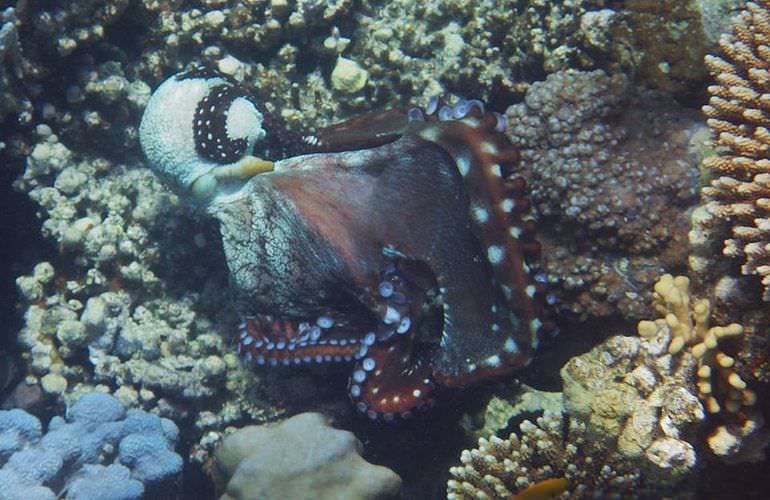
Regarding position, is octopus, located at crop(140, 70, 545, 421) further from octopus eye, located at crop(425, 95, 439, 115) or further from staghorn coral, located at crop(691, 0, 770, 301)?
staghorn coral, located at crop(691, 0, 770, 301)

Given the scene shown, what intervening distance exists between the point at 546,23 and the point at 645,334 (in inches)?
89.6

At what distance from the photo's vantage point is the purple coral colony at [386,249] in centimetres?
296

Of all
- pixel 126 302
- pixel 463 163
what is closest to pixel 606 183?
pixel 463 163

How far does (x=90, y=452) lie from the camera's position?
3.73 metres

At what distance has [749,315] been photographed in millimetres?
2789

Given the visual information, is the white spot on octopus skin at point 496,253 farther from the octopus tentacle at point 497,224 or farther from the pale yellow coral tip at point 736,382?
the pale yellow coral tip at point 736,382

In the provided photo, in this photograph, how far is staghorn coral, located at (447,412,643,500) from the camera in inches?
125

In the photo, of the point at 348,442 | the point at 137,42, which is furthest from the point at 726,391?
the point at 137,42

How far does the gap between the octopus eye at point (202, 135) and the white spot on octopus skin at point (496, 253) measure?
1408 mm

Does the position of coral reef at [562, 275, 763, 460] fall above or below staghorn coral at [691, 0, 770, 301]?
below

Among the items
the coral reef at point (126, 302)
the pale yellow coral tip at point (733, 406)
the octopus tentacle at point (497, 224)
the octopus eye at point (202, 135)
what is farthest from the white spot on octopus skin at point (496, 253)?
the coral reef at point (126, 302)

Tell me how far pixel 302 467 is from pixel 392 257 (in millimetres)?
Answer: 1275

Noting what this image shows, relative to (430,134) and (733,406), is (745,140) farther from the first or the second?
(430,134)

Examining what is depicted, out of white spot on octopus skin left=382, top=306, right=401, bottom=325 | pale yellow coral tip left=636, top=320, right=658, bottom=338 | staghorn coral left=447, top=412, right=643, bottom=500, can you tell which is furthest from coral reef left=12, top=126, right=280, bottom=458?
pale yellow coral tip left=636, top=320, right=658, bottom=338
